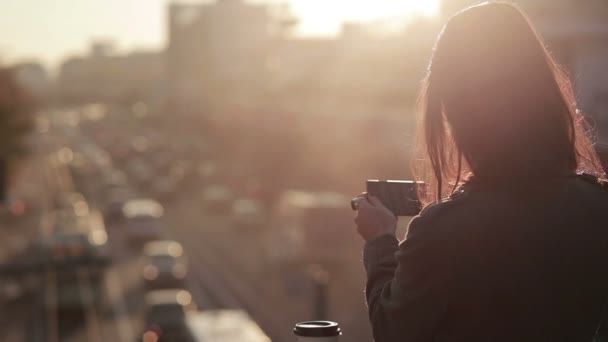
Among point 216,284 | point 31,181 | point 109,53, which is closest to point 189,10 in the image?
point 109,53

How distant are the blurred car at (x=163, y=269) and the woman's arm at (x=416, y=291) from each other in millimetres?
26013

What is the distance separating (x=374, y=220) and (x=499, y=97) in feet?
1.32

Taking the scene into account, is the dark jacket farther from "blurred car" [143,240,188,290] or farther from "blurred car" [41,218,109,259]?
"blurred car" [41,218,109,259]

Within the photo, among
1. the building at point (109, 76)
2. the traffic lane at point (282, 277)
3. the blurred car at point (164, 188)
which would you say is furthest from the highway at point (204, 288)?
the building at point (109, 76)

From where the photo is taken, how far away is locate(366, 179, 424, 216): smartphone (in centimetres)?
258

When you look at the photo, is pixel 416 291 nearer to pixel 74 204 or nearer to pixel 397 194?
pixel 397 194

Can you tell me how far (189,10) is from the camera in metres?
107

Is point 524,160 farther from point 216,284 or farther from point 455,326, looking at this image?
point 216,284

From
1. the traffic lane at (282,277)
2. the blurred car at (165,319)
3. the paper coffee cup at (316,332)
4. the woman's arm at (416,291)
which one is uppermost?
the woman's arm at (416,291)

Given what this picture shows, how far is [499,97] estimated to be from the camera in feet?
7.54

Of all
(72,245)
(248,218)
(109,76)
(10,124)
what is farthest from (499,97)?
(109,76)

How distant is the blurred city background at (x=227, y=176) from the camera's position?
1731 centimetres

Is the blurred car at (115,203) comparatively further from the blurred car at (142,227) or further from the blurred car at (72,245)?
the blurred car at (72,245)

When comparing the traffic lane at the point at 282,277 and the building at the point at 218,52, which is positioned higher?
the building at the point at 218,52
